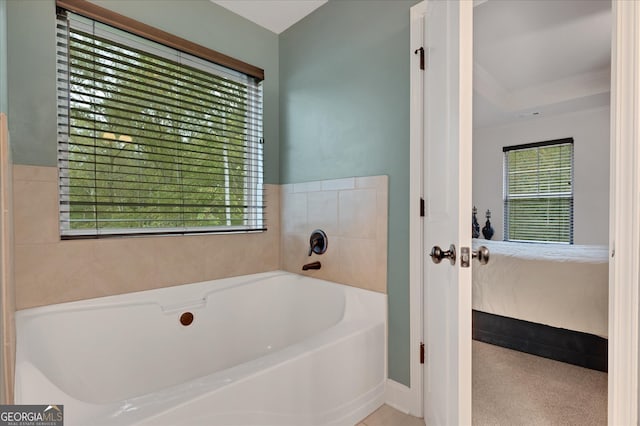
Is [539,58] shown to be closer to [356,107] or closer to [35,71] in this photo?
[356,107]

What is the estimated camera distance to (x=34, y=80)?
147cm

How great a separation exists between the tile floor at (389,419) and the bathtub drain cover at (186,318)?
3.41 feet

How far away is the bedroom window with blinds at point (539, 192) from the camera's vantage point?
434 centimetres

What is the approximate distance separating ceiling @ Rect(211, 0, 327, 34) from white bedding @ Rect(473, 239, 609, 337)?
2.33 meters

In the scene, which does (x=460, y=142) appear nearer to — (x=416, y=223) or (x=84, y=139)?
(x=416, y=223)

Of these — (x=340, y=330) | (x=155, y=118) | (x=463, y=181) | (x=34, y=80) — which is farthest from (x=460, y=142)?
(x=34, y=80)

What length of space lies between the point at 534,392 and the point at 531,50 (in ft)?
9.47

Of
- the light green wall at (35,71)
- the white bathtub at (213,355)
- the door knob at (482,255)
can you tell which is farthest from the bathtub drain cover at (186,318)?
the door knob at (482,255)

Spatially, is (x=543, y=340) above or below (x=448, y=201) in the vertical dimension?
below

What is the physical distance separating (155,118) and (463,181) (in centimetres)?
171

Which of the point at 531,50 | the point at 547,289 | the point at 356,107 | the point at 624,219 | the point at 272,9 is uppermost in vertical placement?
the point at 531,50

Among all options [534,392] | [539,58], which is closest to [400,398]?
[534,392]

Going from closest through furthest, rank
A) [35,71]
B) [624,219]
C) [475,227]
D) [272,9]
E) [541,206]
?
[624,219] → [35,71] → [272,9] → [541,206] → [475,227]

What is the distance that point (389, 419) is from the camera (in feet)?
5.04
